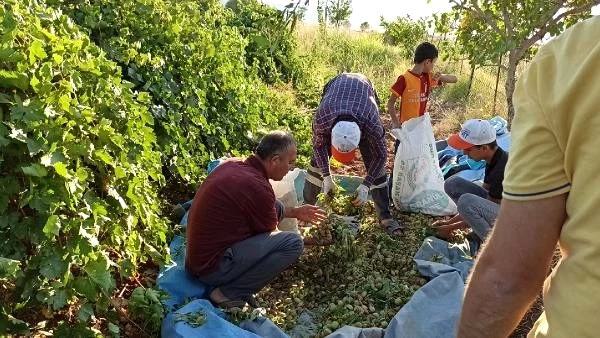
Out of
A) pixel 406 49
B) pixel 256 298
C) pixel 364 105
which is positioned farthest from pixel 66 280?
pixel 406 49

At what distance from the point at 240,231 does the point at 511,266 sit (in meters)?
2.63

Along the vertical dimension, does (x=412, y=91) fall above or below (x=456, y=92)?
above

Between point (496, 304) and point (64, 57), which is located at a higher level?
point (64, 57)

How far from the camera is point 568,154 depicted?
909 millimetres

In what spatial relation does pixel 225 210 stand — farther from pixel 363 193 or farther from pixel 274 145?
→ pixel 363 193

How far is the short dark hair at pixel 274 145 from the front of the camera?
11.6ft

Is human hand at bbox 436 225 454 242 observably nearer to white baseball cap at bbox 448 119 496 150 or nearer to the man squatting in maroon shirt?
white baseball cap at bbox 448 119 496 150

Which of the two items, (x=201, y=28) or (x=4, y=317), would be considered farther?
(x=201, y=28)

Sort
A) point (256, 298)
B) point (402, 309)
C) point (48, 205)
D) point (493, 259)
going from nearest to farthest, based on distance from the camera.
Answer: point (493, 259) < point (48, 205) < point (402, 309) < point (256, 298)

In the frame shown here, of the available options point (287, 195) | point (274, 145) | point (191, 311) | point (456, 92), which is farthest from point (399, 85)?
point (456, 92)

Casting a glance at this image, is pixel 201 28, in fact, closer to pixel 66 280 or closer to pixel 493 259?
pixel 66 280

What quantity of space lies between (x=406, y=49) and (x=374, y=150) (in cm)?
949

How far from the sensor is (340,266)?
397 cm

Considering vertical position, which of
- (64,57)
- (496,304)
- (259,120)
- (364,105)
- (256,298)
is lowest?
(256,298)
